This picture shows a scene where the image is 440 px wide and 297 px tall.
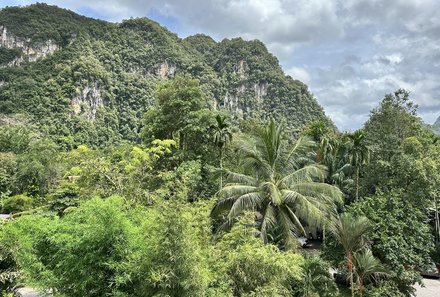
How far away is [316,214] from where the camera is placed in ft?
39.6

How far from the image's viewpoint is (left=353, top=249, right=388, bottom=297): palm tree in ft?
39.3

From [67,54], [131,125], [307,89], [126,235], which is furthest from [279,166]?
[307,89]

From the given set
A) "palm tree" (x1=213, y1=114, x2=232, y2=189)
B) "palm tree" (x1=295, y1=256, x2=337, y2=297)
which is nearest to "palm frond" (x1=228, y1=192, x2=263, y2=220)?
"palm tree" (x1=295, y1=256, x2=337, y2=297)

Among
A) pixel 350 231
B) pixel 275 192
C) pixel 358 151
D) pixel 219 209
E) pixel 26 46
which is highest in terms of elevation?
pixel 26 46

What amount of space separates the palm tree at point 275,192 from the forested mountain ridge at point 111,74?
65939mm

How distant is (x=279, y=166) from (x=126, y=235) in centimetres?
760

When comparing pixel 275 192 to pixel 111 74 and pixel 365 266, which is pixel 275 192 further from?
pixel 111 74

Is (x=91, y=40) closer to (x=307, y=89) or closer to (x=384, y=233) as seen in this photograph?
(x=307, y=89)

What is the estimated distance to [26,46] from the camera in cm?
11388

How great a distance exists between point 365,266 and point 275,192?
143 inches

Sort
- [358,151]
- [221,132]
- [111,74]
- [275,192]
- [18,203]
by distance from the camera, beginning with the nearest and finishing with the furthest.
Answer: [275,192]
[221,132]
[358,151]
[18,203]
[111,74]

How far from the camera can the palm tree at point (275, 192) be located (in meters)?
12.5

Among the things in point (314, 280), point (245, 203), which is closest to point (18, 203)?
point (245, 203)

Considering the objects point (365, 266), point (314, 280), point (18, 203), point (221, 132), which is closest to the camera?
point (365, 266)
